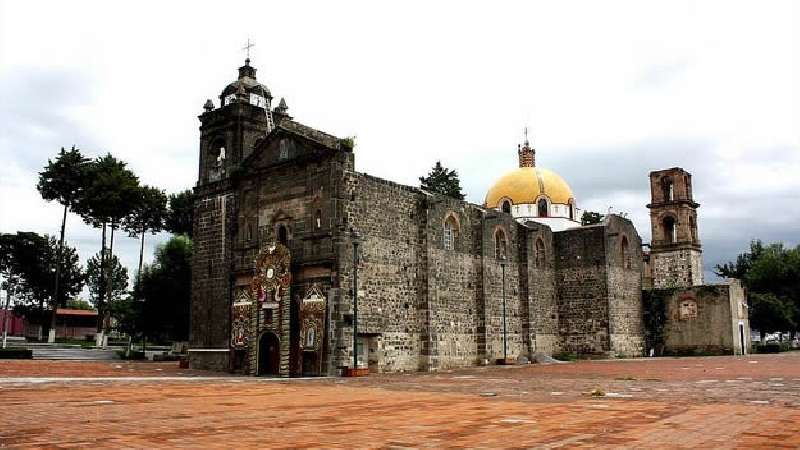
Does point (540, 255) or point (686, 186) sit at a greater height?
point (686, 186)

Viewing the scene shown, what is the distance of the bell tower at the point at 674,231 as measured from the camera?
4859 centimetres

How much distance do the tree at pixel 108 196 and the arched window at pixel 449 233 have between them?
95.2ft

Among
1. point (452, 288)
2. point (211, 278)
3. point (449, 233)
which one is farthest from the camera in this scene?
point (211, 278)

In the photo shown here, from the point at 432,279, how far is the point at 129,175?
1261 inches

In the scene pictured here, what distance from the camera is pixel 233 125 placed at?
1357 inches

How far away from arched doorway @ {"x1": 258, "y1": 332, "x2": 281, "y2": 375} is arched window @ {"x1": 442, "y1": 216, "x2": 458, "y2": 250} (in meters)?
9.21

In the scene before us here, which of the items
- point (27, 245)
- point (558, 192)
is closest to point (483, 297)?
point (558, 192)

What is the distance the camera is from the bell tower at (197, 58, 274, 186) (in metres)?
34.2

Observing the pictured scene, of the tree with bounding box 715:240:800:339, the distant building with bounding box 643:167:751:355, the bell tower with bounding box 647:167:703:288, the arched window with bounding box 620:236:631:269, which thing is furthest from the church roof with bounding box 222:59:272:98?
the tree with bounding box 715:240:800:339

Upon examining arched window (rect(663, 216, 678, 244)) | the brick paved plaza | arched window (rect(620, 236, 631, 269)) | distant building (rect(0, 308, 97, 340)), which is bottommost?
the brick paved plaza

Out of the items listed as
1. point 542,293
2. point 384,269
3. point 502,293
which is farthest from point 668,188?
point 384,269

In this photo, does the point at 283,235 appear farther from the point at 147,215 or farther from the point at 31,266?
the point at 31,266

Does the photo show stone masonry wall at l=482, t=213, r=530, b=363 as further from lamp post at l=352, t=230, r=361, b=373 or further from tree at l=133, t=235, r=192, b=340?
tree at l=133, t=235, r=192, b=340

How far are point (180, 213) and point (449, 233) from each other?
110ft
